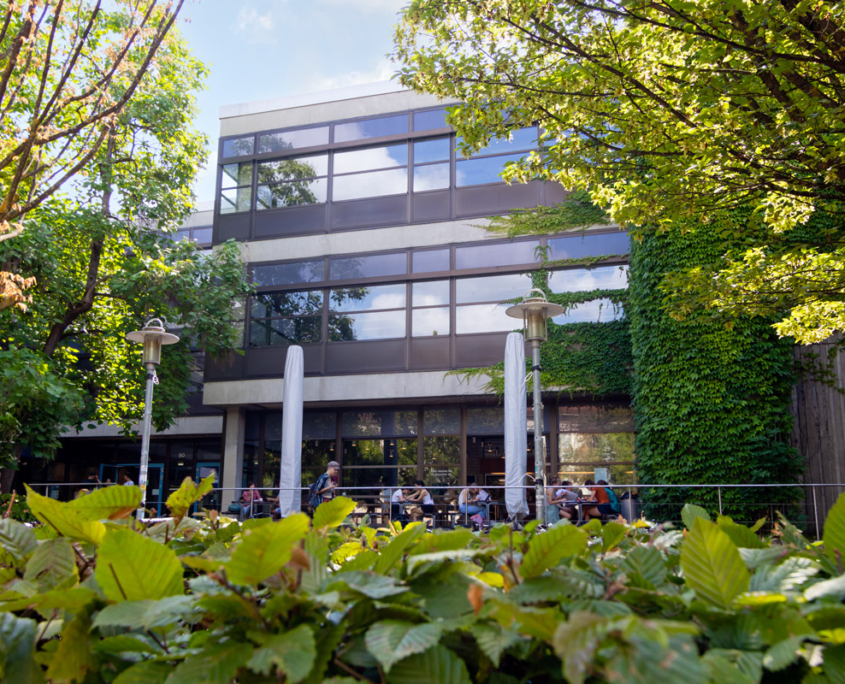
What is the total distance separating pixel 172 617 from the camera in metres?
0.81

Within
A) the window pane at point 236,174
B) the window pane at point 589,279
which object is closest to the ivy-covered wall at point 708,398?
the window pane at point 589,279

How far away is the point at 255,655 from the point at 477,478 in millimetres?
15494

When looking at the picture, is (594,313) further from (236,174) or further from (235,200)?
(236,174)

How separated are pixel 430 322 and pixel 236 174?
21.9ft

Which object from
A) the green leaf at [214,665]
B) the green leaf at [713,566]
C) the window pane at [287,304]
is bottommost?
the green leaf at [214,665]

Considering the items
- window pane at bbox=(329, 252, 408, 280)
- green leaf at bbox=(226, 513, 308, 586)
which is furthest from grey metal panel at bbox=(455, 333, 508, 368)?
green leaf at bbox=(226, 513, 308, 586)

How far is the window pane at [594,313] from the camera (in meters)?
14.8

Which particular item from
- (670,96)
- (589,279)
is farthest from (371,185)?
(670,96)

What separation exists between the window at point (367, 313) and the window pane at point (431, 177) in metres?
2.46

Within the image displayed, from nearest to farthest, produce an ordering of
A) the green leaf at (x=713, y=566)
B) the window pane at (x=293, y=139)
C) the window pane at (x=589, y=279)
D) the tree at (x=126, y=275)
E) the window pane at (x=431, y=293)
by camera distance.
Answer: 1. the green leaf at (x=713, y=566)
2. the tree at (x=126, y=275)
3. the window pane at (x=589, y=279)
4. the window pane at (x=431, y=293)
5. the window pane at (x=293, y=139)

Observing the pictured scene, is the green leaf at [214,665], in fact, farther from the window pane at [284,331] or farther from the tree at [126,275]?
the window pane at [284,331]

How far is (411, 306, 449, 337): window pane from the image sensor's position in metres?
15.8

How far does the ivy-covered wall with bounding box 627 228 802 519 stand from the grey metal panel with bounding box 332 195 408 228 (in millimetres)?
6038

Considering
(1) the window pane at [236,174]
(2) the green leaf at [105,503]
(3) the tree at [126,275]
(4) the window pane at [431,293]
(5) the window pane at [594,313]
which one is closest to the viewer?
(2) the green leaf at [105,503]
